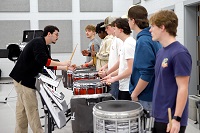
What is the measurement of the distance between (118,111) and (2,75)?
7.26m

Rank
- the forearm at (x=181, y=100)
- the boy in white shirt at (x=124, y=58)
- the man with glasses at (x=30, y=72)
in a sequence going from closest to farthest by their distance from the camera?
the forearm at (x=181, y=100) < the boy in white shirt at (x=124, y=58) < the man with glasses at (x=30, y=72)

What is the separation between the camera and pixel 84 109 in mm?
2404

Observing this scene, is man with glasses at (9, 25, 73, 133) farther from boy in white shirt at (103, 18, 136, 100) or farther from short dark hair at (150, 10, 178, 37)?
short dark hair at (150, 10, 178, 37)

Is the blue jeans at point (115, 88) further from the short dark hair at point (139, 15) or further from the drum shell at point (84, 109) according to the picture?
the short dark hair at point (139, 15)

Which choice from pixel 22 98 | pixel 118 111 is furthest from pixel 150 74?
pixel 22 98

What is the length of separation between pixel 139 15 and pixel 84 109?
37.3 inches

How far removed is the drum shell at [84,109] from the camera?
92.8 inches

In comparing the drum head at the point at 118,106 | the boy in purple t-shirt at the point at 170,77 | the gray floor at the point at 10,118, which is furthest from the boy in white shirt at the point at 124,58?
the gray floor at the point at 10,118

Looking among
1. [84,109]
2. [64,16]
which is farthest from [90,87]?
[64,16]

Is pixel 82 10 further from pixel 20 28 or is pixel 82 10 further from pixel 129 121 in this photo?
pixel 129 121

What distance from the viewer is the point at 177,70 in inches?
56.8

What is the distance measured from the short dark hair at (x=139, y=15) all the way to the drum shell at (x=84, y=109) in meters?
0.68

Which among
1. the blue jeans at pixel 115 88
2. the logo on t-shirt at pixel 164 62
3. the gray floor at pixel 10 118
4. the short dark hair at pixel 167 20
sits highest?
the short dark hair at pixel 167 20

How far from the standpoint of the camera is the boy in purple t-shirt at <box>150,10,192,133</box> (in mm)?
1453
